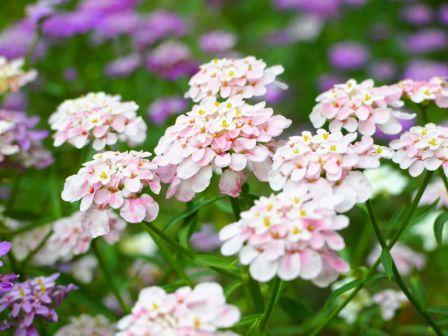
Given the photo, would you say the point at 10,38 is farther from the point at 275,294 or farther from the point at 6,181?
the point at 275,294

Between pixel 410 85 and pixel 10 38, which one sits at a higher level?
pixel 410 85

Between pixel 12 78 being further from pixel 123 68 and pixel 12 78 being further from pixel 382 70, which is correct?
pixel 382 70

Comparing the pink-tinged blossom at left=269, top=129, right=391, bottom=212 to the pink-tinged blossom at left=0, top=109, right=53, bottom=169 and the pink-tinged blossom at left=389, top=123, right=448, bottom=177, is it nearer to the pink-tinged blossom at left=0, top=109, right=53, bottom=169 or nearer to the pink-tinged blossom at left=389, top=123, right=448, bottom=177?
the pink-tinged blossom at left=389, top=123, right=448, bottom=177

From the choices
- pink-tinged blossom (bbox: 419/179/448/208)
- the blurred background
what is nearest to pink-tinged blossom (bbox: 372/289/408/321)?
the blurred background

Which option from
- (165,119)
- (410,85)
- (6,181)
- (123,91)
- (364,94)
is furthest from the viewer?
(123,91)

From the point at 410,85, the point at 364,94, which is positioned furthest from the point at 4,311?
the point at 410,85

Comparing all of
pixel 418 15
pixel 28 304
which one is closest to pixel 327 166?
pixel 28 304

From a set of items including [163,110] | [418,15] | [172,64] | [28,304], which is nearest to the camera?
[28,304]
